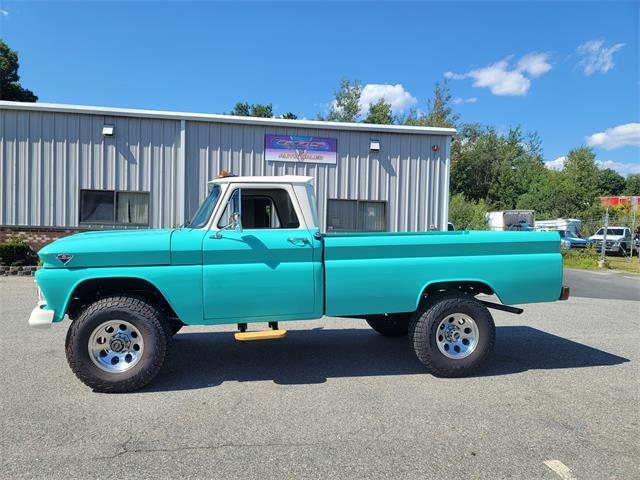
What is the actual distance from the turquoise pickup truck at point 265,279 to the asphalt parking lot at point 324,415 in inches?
18.5

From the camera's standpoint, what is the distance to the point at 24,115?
12984mm

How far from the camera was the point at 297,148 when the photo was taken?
14094mm

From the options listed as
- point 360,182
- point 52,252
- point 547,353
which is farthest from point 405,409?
point 360,182

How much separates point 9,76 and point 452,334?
38212 millimetres

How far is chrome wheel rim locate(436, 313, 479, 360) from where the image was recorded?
5.06 metres

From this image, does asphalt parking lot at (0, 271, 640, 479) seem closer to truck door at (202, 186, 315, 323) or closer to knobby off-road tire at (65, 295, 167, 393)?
knobby off-road tire at (65, 295, 167, 393)

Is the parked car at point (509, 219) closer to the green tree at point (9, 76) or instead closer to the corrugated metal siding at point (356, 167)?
the corrugated metal siding at point (356, 167)

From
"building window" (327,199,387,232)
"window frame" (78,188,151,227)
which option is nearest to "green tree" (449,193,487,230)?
"building window" (327,199,387,232)

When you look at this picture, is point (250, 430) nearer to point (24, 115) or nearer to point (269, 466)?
point (269, 466)

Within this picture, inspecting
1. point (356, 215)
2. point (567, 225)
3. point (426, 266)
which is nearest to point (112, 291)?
point (426, 266)

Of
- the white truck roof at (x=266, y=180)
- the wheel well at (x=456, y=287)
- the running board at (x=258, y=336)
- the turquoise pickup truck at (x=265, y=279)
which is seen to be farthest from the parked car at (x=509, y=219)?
the running board at (x=258, y=336)

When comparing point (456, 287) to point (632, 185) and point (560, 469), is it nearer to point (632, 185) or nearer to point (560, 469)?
point (560, 469)

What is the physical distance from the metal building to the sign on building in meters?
0.03

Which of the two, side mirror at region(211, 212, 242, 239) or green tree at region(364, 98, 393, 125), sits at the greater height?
green tree at region(364, 98, 393, 125)
